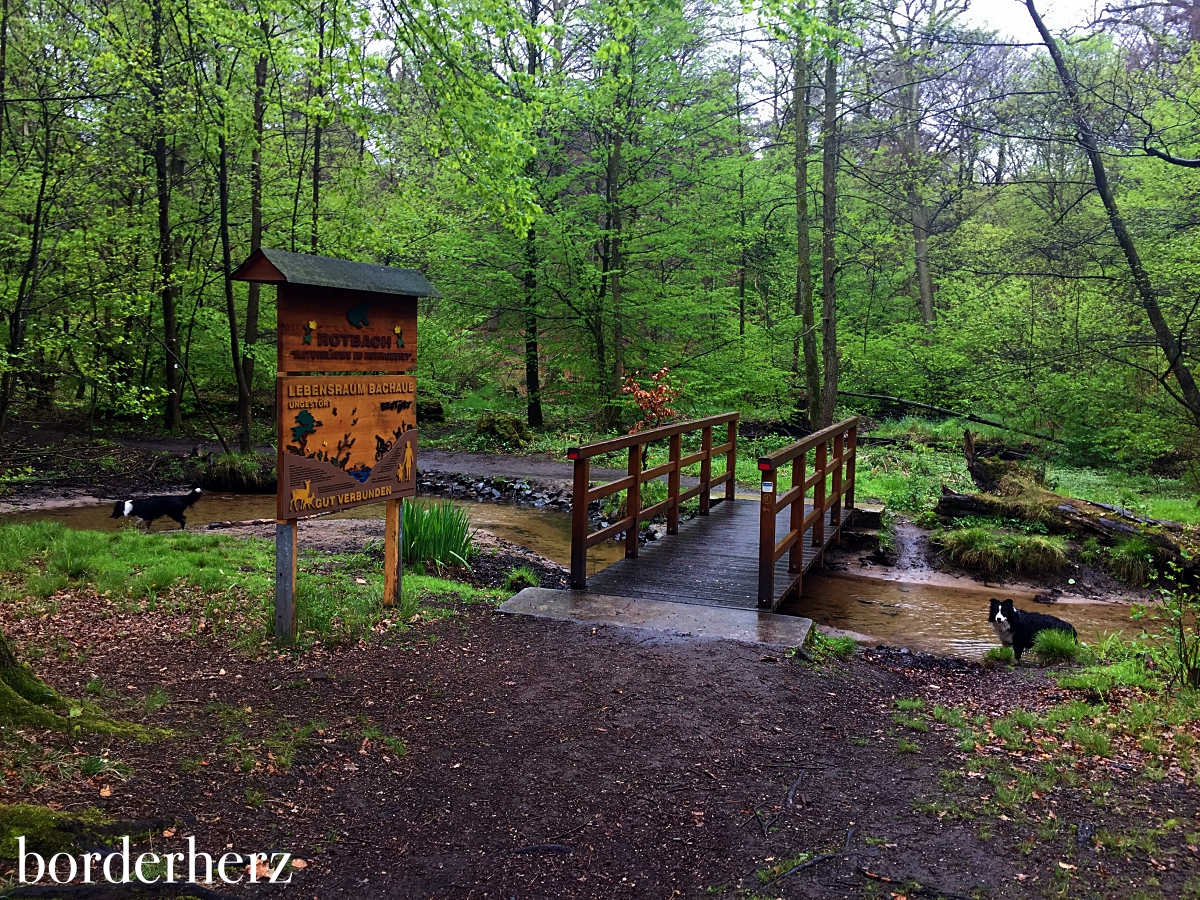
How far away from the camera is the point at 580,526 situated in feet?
22.7

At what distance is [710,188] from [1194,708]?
52.7 feet

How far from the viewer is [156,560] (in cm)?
718

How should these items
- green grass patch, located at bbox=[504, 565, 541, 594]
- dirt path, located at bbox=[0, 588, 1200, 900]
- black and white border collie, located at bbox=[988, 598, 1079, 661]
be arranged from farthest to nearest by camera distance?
green grass patch, located at bbox=[504, 565, 541, 594]
black and white border collie, located at bbox=[988, 598, 1079, 661]
dirt path, located at bbox=[0, 588, 1200, 900]

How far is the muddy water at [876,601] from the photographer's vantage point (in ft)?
25.4

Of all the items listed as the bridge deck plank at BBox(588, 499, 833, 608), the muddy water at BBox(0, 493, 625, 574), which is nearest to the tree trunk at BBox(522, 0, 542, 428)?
the muddy water at BBox(0, 493, 625, 574)

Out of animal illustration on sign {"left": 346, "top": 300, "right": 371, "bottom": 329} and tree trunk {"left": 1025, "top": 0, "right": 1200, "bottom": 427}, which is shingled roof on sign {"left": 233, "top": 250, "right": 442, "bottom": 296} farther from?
tree trunk {"left": 1025, "top": 0, "right": 1200, "bottom": 427}

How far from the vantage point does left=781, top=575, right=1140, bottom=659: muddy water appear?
7.60 meters

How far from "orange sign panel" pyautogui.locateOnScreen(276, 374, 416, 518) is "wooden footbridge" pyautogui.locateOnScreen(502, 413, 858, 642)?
134cm

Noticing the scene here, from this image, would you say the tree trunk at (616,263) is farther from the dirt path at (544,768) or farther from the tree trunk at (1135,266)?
the dirt path at (544,768)

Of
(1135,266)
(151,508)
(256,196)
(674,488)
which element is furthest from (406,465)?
(256,196)

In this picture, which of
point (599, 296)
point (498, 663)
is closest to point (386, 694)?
point (498, 663)

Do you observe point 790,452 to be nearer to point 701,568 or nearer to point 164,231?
point 701,568

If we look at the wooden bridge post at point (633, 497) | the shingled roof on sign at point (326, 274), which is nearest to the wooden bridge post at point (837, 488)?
A: the wooden bridge post at point (633, 497)

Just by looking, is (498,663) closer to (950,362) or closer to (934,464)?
(934,464)
